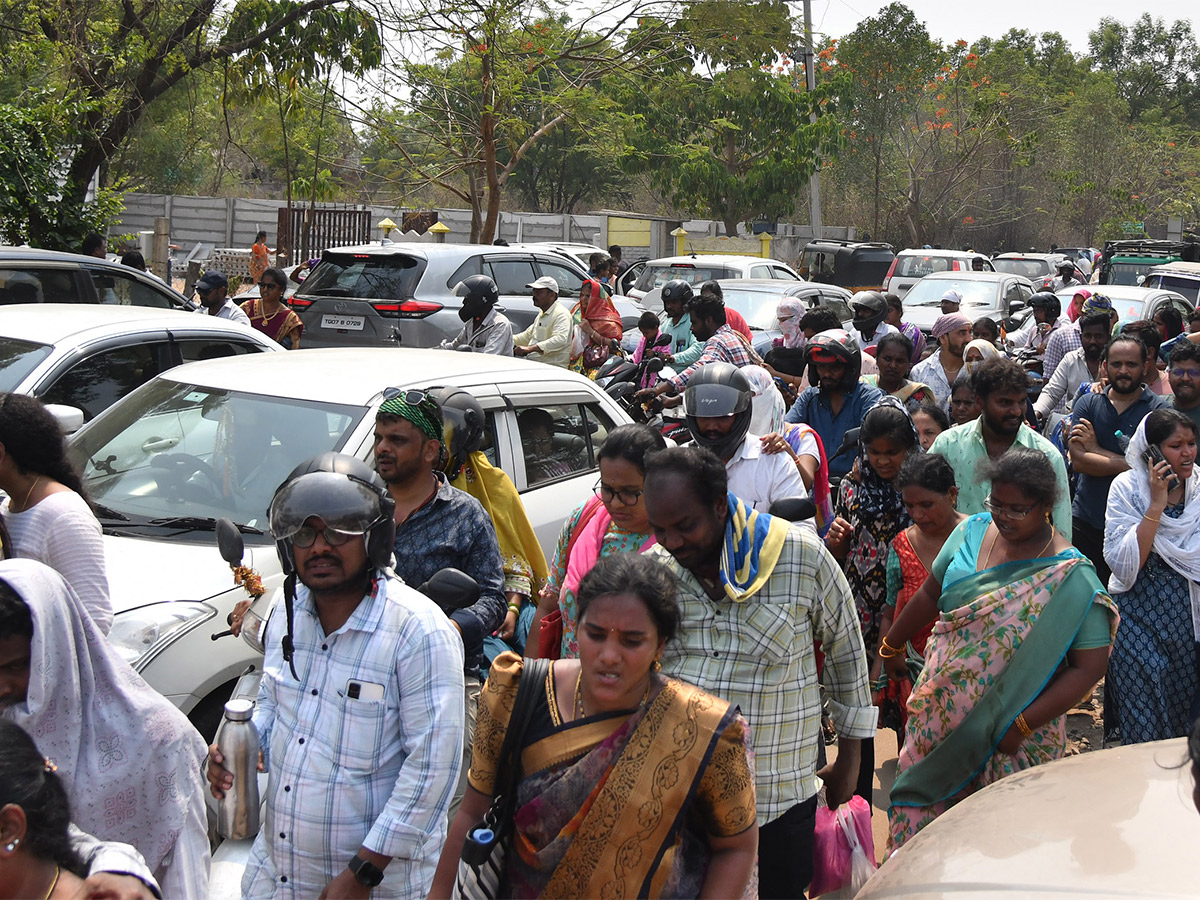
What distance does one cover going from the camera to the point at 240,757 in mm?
3014

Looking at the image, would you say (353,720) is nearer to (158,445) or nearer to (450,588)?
(450,588)

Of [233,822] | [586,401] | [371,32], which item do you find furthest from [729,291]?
[233,822]

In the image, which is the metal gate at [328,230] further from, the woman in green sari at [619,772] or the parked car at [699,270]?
the woman in green sari at [619,772]

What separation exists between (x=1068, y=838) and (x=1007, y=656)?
1.01m

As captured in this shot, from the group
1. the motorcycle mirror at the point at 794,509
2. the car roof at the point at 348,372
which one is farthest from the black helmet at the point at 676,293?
the motorcycle mirror at the point at 794,509

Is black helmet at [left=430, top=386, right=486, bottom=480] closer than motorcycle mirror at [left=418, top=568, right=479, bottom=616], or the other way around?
motorcycle mirror at [left=418, top=568, right=479, bottom=616]

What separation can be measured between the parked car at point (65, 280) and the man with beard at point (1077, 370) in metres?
5.67

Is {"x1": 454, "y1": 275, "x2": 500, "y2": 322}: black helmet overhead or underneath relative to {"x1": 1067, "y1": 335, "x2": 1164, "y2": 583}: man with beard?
overhead

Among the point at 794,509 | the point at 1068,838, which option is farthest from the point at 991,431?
the point at 1068,838

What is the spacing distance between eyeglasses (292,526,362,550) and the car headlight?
1.44 meters

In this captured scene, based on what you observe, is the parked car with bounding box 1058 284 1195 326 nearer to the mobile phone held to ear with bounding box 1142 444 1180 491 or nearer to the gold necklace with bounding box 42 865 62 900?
the mobile phone held to ear with bounding box 1142 444 1180 491

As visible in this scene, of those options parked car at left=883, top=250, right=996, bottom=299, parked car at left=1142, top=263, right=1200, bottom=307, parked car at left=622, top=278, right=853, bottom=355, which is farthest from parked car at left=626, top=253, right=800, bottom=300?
parked car at left=1142, top=263, right=1200, bottom=307

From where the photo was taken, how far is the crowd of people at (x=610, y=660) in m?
2.45

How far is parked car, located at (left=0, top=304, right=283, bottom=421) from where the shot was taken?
5953mm
